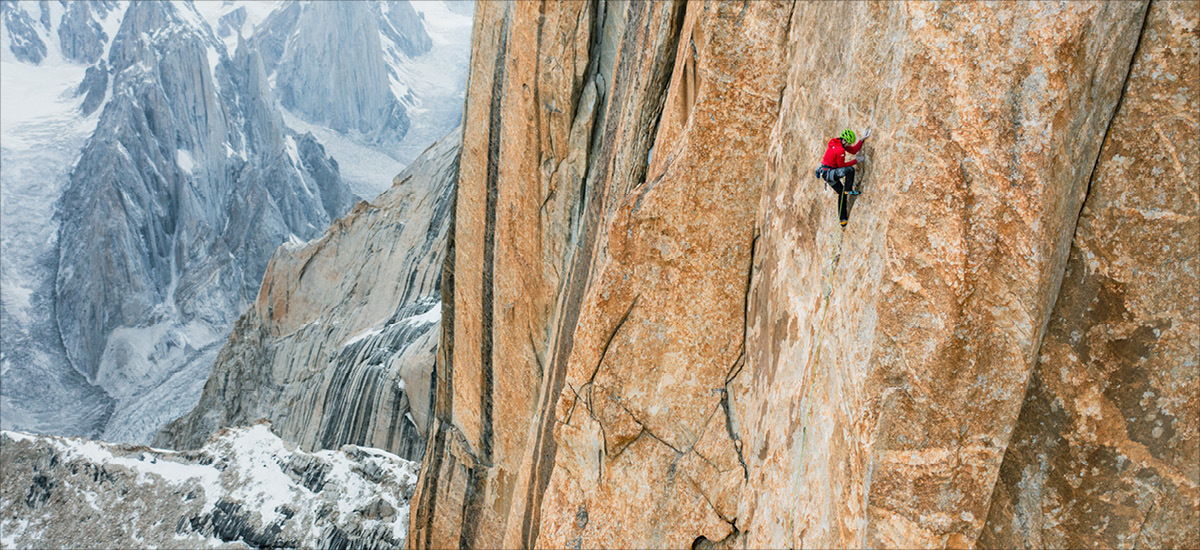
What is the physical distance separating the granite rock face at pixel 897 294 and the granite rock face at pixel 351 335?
80.4ft

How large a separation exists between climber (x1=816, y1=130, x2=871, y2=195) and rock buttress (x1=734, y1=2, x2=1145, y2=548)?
0.13 metres

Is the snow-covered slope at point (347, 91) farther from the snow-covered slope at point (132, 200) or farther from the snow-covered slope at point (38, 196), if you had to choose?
the snow-covered slope at point (38, 196)

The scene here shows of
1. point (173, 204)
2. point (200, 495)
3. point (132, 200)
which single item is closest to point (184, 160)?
point (173, 204)

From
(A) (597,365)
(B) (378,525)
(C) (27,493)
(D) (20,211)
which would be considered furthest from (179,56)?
(A) (597,365)

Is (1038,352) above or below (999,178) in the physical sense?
below

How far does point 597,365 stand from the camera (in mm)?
9234

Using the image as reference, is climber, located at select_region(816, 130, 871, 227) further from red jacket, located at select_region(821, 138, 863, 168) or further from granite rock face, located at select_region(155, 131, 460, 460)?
granite rock face, located at select_region(155, 131, 460, 460)

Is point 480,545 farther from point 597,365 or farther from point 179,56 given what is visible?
point 179,56

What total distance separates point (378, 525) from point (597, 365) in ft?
57.5

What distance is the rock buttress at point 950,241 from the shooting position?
5.10m

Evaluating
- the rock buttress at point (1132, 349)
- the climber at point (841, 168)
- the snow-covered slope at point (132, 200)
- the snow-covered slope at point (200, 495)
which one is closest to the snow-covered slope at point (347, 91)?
the snow-covered slope at point (132, 200)

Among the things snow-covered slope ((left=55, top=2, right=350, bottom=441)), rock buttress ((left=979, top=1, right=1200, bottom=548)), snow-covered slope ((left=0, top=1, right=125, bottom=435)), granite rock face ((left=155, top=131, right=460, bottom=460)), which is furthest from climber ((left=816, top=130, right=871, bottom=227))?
snow-covered slope ((left=0, top=1, right=125, bottom=435))

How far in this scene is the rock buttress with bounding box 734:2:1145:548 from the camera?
201 inches

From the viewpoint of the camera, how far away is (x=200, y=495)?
25.8 m
